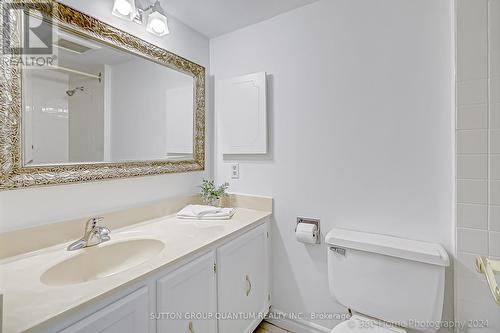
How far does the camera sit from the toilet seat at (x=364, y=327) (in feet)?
3.56

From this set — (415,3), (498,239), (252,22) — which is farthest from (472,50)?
(252,22)

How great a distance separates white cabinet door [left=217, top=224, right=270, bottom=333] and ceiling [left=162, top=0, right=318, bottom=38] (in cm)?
145

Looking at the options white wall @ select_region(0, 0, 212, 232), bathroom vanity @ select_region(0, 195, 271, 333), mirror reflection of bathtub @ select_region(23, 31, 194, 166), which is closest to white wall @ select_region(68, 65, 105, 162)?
mirror reflection of bathtub @ select_region(23, 31, 194, 166)

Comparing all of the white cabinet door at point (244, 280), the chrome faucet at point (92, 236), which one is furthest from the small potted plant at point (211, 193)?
the chrome faucet at point (92, 236)

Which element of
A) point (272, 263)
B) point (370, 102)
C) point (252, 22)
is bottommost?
point (272, 263)

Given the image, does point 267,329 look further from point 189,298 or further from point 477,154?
point 477,154

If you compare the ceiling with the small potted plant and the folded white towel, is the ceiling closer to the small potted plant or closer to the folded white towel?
the small potted plant

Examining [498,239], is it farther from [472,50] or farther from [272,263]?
[272,263]

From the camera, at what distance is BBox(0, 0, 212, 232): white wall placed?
3.20 feet

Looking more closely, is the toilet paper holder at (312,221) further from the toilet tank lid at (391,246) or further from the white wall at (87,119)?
the white wall at (87,119)

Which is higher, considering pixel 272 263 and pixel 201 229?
pixel 201 229

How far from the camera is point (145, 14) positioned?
1.43 m

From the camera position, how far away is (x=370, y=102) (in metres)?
1.33

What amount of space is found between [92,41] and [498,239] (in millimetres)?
2117
